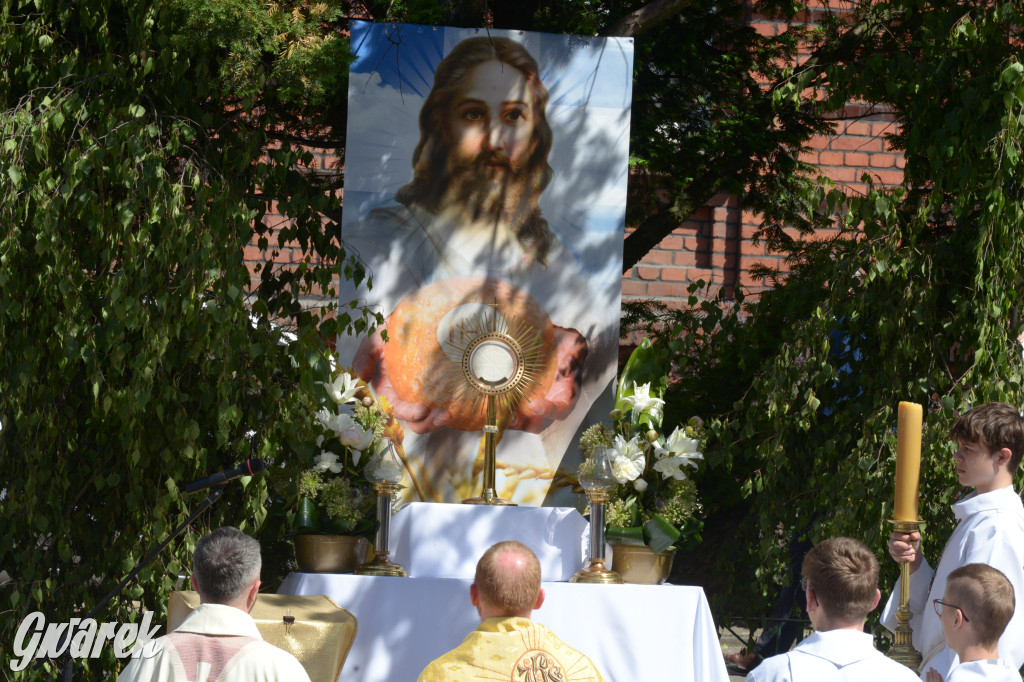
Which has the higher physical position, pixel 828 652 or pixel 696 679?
pixel 828 652

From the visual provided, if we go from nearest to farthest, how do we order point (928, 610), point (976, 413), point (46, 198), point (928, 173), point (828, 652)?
point (828, 652)
point (976, 413)
point (928, 610)
point (46, 198)
point (928, 173)

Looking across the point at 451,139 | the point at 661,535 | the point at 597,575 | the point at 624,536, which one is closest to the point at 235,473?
the point at 597,575

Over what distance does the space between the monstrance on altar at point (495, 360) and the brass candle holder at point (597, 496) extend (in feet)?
2.45

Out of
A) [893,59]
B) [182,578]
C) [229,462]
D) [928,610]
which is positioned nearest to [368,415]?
[229,462]

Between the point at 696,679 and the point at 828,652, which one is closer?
the point at 828,652

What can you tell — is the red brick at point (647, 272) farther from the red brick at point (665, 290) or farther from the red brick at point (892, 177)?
the red brick at point (892, 177)

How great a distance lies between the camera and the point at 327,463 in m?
4.25

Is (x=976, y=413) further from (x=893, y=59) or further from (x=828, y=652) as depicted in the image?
(x=893, y=59)

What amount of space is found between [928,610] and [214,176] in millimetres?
2827

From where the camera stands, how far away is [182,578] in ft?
13.5

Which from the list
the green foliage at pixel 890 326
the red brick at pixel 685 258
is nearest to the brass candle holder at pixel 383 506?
the green foliage at pixel 890 326

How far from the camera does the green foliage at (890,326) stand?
4203mm

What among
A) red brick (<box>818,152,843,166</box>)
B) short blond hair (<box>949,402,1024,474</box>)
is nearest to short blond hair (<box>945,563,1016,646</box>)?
short blond hair (<box>949,402,1024,474</box>)

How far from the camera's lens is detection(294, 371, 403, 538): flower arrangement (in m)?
4.17
